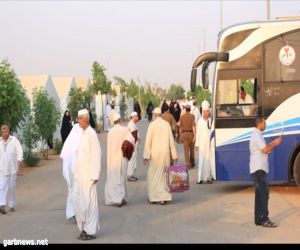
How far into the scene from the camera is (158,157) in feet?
Answer: 40.1

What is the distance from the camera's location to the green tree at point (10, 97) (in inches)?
Result: 689

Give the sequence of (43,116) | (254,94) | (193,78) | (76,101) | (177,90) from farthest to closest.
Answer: (177,90) → (76,101) → (43,116) → (254,94) → (193,78)

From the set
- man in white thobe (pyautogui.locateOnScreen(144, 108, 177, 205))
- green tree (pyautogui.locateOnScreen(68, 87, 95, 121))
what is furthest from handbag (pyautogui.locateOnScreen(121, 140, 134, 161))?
green tree (pyautogui.locateOnScreen(68, 87, 95, 121))

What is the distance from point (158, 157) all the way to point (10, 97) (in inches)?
279

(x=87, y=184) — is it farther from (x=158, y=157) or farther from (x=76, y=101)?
(x=76, y=101)

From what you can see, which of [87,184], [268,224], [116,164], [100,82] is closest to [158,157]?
[116,164]

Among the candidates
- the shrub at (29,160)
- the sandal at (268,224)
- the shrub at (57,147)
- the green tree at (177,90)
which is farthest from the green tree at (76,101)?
the green tree at (177,90)

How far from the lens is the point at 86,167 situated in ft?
28.9

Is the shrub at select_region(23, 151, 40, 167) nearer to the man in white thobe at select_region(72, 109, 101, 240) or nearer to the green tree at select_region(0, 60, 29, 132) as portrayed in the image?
the green tree at select_region(0, 60, 29, 132)

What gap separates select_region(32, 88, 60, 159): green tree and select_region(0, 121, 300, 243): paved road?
26.0 feet

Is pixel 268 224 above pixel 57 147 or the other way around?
above

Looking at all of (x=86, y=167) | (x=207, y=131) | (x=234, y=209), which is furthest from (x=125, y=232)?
(x=207, y=131)

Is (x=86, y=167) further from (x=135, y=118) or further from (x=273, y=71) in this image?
(x=135, y=118)

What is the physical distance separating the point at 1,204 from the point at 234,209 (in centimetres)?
448
